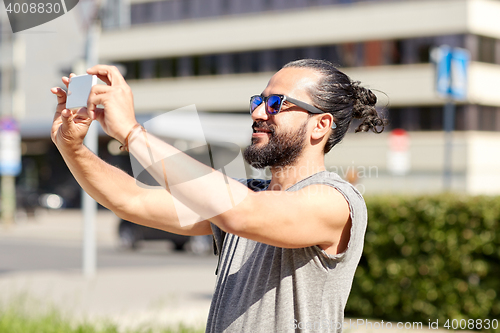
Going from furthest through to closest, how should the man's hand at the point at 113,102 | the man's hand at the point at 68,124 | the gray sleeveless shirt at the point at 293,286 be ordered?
the gray sleeveless shirt at the point at 293,286
the man's hand at the point at 68,124
the man's hand at the point at 113,102

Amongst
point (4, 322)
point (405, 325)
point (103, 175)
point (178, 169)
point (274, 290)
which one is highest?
point (178, 169)

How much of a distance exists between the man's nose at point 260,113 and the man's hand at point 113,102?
60 centimetres

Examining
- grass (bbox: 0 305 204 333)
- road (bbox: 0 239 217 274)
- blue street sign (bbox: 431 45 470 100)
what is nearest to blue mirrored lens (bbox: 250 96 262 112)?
grass (bbox: 0 305 204 333)

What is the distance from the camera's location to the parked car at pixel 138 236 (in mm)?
15070

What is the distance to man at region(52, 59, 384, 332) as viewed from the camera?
1506mm

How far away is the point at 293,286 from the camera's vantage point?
6.08 ft

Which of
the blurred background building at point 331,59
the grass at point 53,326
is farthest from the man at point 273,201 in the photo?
the blurred background building at point 331,59

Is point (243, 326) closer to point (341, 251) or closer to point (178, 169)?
point (341, 251)

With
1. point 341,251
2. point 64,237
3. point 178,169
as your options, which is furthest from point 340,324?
point 64,237

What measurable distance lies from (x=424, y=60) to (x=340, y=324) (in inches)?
1154

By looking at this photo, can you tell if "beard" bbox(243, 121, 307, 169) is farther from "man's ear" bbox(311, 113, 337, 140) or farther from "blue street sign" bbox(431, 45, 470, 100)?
"blue street sign" bbox(431, 45, 470, 100)

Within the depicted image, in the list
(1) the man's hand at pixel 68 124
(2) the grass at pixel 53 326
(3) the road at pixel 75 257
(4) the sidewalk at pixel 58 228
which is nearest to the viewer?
(1) the man's hand at pixel 68 124

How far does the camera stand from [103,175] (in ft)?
6.20

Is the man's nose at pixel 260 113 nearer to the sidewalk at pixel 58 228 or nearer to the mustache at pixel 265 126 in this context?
the mustache at pixel 265 126
